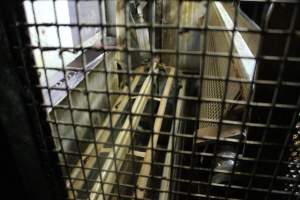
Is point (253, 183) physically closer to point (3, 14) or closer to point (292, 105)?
point (292, 105)

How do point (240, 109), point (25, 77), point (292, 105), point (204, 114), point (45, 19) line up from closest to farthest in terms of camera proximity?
point (292, 105), point (25, 77), point (240, 109), point (45, 19), point (204, 114)

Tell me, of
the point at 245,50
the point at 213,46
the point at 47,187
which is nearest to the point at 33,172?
the point at 47,187

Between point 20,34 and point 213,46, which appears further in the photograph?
point 213,46

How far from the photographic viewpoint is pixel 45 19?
1.54 meters

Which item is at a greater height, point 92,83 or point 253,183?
point 253,183

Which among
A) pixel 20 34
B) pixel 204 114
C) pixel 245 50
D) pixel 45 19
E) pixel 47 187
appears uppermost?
pixel 20 34

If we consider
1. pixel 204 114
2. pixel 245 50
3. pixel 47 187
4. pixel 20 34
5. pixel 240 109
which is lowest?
pixel 204 114

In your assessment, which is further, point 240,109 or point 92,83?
point 92,83

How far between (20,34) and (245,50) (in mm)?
1091

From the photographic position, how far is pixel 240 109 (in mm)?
1286

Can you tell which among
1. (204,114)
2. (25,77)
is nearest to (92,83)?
(204,114)

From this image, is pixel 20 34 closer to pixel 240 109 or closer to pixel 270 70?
pixel 270 70

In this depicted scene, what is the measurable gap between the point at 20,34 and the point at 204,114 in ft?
4.81

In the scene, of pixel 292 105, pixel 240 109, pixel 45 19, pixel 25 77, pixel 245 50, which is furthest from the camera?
pixel 45 19
